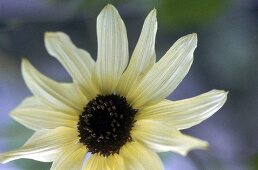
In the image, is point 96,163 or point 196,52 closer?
point 96,163

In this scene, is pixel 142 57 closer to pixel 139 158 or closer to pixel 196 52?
pixel 139 158

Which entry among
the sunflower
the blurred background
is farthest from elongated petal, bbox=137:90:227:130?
the blurred background

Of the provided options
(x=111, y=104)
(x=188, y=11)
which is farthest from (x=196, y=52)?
(x=111, y=104)

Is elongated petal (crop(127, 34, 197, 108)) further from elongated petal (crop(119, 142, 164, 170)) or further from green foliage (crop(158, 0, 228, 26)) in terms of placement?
green foliage (crop(158, 0, 228, 26))

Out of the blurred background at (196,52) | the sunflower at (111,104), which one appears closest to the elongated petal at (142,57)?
the sunflower at (111,104)

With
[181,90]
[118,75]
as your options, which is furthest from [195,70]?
[118,75]

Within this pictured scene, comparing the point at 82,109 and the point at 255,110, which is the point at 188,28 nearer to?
the point at 255,110
